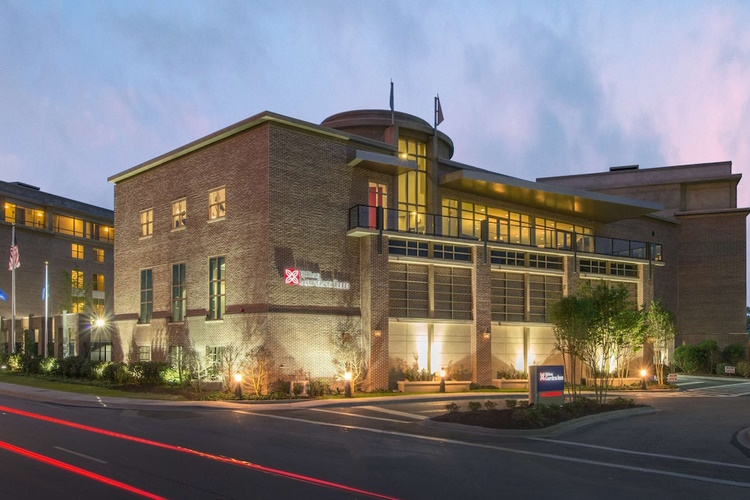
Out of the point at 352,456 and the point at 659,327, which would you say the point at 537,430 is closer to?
the point at 352,456

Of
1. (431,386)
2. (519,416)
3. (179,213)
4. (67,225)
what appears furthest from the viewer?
(67,225)

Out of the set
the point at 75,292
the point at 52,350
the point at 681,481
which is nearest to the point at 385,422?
the point at 681,481

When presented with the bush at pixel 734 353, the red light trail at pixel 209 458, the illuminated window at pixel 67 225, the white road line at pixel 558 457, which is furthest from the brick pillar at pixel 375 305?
the illuminated window at pixel 67 225

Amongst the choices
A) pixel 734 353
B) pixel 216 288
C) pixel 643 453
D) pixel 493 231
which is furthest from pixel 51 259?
pixel 643 453

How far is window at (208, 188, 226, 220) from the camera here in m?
36.6

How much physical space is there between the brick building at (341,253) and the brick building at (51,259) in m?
17.2

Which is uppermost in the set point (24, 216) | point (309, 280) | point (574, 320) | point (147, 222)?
point (24, 216)

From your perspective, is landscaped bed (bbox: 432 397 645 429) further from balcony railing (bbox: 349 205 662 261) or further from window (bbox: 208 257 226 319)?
window (bbox: 208 257 226 319)

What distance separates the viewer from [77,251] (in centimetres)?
8056

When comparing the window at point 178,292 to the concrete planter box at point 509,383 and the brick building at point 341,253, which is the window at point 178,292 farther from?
the concrete planter box at point 509,383

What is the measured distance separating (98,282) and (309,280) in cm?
5758

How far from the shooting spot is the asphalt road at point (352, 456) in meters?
12.1

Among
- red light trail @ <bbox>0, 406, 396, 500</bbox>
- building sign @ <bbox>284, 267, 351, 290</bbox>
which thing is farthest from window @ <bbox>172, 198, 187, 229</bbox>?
red light trail @ <bbox>0, 406, 396, 500</bbox>

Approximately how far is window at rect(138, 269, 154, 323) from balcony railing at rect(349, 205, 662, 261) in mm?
13553
